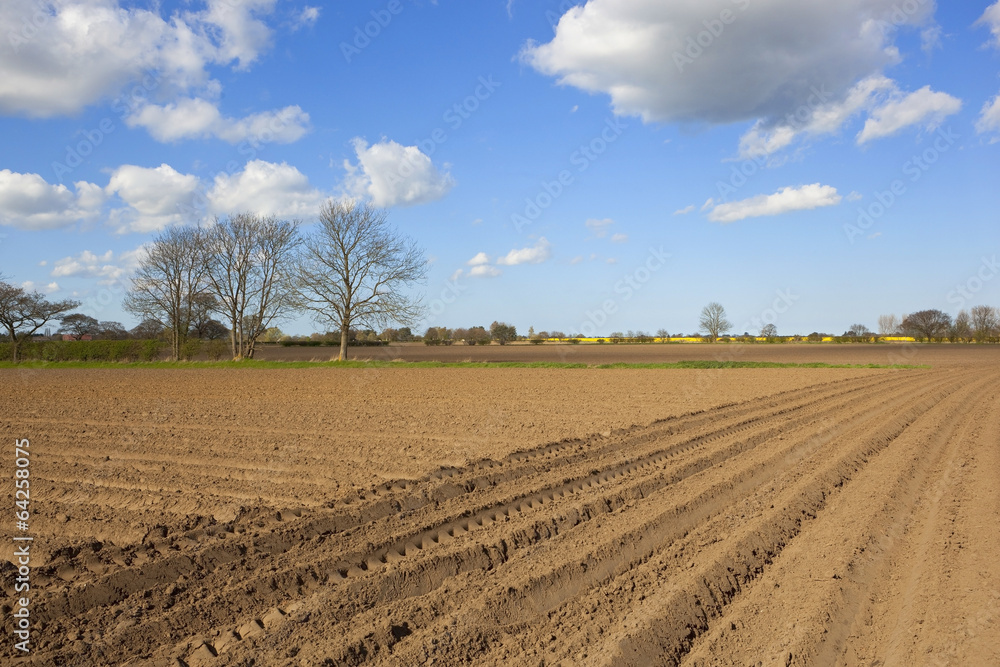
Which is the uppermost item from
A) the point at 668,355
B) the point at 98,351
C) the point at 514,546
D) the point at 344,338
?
the point at 344,338

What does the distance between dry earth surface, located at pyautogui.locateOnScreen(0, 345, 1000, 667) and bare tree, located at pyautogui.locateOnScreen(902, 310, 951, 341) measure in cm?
13315

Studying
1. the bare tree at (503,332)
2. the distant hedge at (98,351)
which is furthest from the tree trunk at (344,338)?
the bare tree at (503,332)

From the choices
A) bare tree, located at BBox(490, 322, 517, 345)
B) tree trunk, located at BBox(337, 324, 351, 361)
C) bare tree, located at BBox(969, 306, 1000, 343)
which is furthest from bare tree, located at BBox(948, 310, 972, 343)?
tree trunk, located at BBox(337, 324, 351, 361)

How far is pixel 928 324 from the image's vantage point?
124m

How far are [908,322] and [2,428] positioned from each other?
153632 mm

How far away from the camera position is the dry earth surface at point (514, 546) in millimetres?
4008

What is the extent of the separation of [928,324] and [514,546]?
14706 centimetres

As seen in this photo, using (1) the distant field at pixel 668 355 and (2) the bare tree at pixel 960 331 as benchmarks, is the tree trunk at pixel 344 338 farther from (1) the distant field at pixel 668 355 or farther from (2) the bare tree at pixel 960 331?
(2) the bare tree at pixel 960 331

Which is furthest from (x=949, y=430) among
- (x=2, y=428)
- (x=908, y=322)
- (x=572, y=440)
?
(x=908, y=322)

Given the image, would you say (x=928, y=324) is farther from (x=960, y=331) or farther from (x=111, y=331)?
(x=111, y=331)

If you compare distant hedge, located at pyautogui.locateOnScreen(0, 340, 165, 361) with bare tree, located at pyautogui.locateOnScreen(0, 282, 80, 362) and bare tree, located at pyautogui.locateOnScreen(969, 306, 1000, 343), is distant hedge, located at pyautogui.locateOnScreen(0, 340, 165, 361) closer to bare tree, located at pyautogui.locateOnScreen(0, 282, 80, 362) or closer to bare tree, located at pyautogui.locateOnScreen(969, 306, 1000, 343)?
bare tree, located at pyautogui.locateOnScreen(0, 282, 80, 362)

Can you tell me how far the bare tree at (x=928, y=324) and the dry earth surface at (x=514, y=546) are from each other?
133 m

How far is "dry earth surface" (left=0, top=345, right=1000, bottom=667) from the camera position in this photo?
401 cm

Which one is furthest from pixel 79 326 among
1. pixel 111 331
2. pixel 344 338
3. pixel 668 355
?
pixel 668 355
